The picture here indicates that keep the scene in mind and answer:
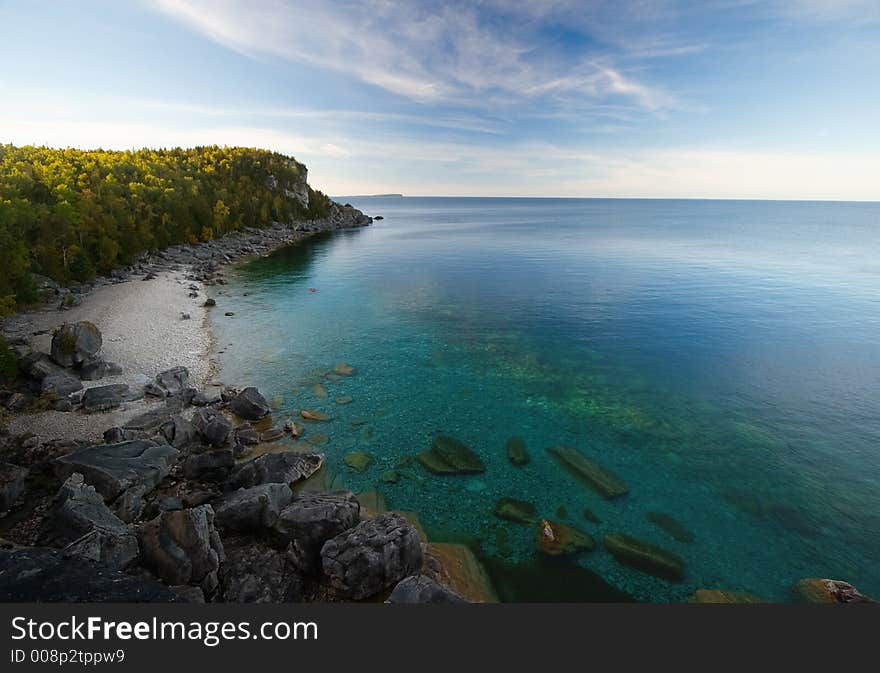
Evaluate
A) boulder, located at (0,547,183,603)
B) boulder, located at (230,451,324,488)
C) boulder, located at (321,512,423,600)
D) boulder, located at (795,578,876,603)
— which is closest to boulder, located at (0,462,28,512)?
boulder, located at (0,547,183,603)

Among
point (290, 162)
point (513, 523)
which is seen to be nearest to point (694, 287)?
point (513, 523)

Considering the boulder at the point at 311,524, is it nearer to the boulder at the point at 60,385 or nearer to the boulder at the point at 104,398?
the boulder at the point at 104,398

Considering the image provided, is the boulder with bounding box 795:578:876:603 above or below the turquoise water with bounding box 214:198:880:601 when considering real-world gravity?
below

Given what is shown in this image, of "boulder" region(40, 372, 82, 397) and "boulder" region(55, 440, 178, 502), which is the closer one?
"boulder" region(55, 440, 178, 502)

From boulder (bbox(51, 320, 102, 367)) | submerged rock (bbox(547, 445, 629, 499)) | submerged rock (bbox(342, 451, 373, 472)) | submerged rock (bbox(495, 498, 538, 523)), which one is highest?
boulder (bbox(51, 320, 102, 367))

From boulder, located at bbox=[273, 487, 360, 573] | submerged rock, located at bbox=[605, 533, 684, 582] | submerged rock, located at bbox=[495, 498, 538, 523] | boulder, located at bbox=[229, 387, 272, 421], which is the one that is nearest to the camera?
boulder, located at bbox=[273, 487, 360, 573]

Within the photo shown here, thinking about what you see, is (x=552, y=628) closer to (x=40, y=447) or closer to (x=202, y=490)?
(x=202, y=490)

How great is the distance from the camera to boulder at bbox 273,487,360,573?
56.6 ft

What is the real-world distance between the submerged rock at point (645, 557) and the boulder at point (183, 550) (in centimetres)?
1718

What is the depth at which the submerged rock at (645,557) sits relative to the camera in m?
18.1

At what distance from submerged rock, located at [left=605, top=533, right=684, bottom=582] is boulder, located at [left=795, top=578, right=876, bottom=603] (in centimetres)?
456

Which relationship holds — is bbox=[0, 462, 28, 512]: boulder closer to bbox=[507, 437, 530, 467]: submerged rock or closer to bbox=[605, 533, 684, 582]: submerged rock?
bbox=[507, 437, 530, 467]: submerged rock

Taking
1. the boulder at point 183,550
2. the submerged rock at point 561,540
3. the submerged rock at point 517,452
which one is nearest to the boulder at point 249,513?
the boulder at point 183,550

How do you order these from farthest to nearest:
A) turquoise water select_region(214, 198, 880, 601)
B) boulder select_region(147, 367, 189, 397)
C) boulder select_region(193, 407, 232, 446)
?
boulder select_region(147, 367, 189, 397)
boulder select_region(193, 407, 232, 446)
turquoise water select_region(214, 198, 880, 601)
